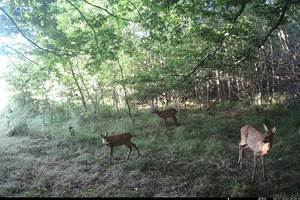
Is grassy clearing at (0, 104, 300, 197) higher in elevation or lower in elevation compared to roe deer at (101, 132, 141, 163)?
lower

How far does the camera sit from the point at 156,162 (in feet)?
24.1

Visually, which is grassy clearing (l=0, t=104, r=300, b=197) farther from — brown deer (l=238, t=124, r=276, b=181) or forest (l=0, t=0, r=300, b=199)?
brown deer (l=238, t=124, r=276, b=181)

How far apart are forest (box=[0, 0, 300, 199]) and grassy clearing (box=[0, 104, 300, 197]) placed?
0.03m

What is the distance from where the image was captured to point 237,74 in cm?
1219

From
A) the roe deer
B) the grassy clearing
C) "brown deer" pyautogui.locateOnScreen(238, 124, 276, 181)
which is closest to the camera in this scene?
"brown deer" pyautogui.locateOnScreen(238, 124, 276, 181)

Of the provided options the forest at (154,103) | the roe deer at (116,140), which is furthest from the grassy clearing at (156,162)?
the roe deer at (116,140)

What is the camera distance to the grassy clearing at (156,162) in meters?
6.00

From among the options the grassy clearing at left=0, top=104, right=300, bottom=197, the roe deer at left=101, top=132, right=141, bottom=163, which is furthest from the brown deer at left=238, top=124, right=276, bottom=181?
the roe deer at left=101, top=132, right=141, bottom=163

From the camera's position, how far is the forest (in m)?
6.27

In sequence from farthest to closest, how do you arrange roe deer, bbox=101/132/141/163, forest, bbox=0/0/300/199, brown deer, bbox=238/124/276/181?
roe deer, bbox=101/132/141/163
forest, bbox=0/0/300/199
brown deer, bbox=238/124/276/181

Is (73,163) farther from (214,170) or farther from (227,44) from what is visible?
(227,44)

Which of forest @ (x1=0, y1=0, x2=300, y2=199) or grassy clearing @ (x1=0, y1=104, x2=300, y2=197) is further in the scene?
forest @ (x1=0, y1=0, x2=300, y2=199)

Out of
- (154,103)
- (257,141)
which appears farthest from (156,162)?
(154,103)

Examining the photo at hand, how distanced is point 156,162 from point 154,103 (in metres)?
6.40
